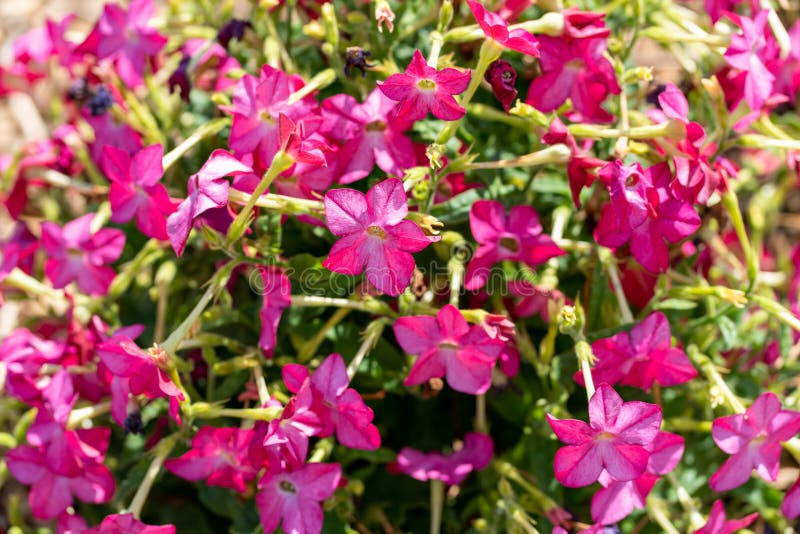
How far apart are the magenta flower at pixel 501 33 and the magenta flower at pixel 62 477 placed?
653 mm

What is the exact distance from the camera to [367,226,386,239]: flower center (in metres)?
0.88

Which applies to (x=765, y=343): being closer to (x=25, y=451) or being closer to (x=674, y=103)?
(x=674, y=103)

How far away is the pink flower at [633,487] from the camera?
37.9 inches

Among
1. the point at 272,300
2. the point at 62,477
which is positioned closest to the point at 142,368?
the point at 272,300

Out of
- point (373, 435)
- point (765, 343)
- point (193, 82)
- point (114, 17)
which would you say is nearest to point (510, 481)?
point (373, 435)

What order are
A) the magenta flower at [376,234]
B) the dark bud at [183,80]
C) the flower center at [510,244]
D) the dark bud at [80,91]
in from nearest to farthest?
the magenta flower at [376,234] → the flower center at [510,244] → the dark bud at [183,80] → the dark bud at [80,91]

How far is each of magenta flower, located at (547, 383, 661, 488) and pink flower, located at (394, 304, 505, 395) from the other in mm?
133

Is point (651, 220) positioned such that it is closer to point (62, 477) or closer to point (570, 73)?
point (570, 73)

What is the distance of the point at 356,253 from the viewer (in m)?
0.89

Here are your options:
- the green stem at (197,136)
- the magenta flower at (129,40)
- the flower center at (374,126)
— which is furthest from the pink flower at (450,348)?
the magenta flower at (129,40)

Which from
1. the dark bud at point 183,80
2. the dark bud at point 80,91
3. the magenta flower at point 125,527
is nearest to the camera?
the magenta flower at point 125,527

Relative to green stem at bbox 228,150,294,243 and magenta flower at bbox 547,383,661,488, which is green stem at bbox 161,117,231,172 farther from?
magenta flower at bbox 547,383,661,488

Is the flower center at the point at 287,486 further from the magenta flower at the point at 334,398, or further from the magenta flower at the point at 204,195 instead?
the magenta flower at the point at 204,195

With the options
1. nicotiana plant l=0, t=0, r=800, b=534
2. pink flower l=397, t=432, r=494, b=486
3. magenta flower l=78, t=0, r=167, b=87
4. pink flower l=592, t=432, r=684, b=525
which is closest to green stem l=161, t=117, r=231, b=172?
nicotiana plant l=0, t=0, r=800, b=534
